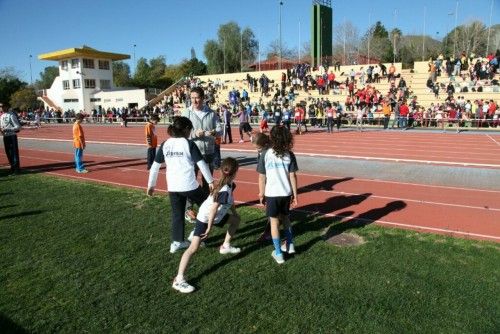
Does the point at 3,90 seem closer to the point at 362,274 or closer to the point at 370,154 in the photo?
the point at 370,154

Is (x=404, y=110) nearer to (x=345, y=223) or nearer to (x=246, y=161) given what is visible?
(x=246, y=161)

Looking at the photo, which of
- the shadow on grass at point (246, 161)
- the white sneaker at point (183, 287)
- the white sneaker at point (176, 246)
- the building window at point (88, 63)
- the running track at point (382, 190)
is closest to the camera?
the white sneaker at point (183, 287)

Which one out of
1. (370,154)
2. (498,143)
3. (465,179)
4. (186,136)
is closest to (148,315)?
(186,136)

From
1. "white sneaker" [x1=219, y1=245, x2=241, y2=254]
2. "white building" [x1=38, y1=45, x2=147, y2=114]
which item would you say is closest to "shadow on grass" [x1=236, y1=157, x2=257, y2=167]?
"white sneaker" [x1=219, y1=245, x2=241, y2=254]

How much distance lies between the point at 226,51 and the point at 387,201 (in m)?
72.0

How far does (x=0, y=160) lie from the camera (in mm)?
15070

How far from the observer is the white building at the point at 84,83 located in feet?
187

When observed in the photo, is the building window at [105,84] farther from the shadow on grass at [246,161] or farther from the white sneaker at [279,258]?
the white sneaker at [279,258]

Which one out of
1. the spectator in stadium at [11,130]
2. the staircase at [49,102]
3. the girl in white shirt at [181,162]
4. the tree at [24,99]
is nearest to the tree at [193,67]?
the staircase at [49,102]

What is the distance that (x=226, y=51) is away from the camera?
76188mm

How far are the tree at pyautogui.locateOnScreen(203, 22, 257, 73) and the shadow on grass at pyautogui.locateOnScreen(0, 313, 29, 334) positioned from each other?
243 feet

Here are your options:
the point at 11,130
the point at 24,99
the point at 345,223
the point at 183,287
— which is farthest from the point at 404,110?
the point at 24,99

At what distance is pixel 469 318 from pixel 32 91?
252ft

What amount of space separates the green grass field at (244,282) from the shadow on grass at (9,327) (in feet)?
0.03
